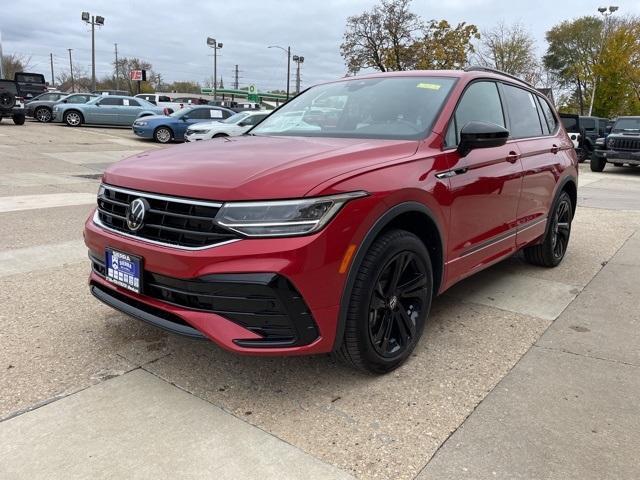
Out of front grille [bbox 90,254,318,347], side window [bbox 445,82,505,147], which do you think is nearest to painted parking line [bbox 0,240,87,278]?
front grille [bbox 90,254,318,347]

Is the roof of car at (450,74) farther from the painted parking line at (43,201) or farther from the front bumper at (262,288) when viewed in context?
the painted parking line at (43,201)

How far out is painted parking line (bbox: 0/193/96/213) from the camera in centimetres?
745

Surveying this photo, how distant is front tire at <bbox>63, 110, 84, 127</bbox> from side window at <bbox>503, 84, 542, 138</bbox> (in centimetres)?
2258

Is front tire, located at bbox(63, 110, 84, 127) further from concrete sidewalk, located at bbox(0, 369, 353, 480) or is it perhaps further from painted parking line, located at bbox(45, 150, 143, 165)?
concrete sidewalk, located at bbox(0, 369, 353, 480)

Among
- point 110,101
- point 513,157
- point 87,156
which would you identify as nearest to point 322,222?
point 513,157

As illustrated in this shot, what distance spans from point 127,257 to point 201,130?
1519 centimetres

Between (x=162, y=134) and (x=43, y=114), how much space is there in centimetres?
866

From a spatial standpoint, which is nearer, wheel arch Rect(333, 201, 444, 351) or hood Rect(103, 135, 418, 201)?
hood Rect(103, 135, 418, 201)

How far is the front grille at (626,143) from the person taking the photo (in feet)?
55.0

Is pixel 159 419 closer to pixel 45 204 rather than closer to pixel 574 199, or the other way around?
pixel 574 199

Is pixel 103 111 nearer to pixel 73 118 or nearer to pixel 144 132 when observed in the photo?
pixel 73 118

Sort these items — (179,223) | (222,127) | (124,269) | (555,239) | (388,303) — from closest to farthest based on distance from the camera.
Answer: (179,223)
(124,269)
(388,303)
(555,239)
(222,127)

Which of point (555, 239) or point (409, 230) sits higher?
point (409, 230)

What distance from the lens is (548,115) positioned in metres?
5.37
